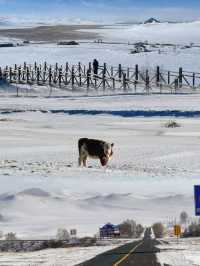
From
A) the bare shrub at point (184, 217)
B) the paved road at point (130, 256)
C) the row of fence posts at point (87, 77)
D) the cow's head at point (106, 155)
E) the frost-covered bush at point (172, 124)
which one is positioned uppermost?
the row of fence posts at point (87, 77)

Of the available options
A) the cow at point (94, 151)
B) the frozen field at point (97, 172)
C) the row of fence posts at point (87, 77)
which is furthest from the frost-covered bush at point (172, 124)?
the row of fence posts at point (87, 77)

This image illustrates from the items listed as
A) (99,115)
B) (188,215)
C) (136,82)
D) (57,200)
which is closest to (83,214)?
(57,200)

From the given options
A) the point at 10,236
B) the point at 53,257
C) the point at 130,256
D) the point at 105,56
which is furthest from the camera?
the point at 105,56

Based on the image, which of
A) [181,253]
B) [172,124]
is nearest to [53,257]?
[181,253]

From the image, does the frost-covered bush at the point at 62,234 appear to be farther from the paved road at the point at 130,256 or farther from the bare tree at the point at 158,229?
the bare tree at the point at 158,229

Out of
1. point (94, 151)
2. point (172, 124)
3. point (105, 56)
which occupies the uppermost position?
point (105, 56)

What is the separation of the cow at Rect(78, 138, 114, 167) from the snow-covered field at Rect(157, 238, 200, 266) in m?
6.58

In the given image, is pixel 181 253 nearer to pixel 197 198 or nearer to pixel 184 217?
pixel 197 198

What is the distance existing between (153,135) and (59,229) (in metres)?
16.3

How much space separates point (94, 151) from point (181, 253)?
1099 cm

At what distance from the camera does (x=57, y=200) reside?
74.4 feet

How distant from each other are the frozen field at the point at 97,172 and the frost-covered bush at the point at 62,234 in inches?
8.1

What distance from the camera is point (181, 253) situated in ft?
59.0

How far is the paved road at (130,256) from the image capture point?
16094mm
